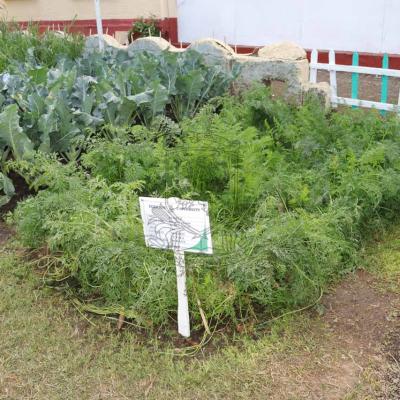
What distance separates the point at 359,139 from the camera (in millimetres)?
4090

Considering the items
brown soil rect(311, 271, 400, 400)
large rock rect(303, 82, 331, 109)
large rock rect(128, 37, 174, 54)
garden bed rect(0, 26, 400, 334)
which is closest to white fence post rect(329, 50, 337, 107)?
large rock rect(303, 82, 331, 109)

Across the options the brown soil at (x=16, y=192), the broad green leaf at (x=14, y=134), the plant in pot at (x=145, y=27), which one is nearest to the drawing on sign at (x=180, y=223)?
the broad green leaf at (x=14, y=134)

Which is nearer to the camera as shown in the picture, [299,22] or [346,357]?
[346,357]

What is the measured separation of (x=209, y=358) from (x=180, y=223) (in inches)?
27.1

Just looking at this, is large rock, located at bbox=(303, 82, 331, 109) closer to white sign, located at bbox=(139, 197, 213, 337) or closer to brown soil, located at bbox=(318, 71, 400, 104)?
brown soil, located at bbox=(318, 71, 400, 104)

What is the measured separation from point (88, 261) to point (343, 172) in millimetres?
1780

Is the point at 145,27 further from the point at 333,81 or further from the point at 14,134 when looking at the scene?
the point at 14,134

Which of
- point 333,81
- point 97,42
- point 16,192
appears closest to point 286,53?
point 333,81

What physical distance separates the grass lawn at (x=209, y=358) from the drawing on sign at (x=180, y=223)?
54 cm

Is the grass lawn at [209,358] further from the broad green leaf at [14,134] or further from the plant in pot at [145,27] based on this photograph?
the plant in pot at [145,27]

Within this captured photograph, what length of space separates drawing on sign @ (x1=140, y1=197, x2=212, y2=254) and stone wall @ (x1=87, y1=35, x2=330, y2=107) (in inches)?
121

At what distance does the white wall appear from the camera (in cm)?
752

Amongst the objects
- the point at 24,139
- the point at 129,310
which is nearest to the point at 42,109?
the point at 24,139

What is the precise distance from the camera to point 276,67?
548 centimetres
